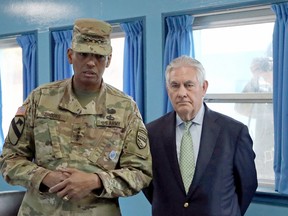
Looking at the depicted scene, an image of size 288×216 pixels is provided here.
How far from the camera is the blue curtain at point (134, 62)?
3.34 metres

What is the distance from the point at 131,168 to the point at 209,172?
427 mm

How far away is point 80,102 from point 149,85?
5.42 ft

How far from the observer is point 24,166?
1.59 metres

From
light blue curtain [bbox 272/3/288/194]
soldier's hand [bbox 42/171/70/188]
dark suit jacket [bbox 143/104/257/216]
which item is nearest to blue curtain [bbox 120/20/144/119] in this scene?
light blue curtain [bbox 272/3/288/194]

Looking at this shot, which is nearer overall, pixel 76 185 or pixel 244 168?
pixel 76 185

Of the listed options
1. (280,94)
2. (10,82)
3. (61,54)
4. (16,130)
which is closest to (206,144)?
(16,130)

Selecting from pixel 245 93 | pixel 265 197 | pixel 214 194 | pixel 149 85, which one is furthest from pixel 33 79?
pixel 214 194

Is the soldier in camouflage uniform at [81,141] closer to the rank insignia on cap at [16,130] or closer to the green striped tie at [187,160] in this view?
the rank insignia on cap at [16,130]

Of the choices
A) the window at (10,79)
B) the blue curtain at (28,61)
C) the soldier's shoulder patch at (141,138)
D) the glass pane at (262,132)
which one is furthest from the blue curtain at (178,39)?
the window at (10,79)

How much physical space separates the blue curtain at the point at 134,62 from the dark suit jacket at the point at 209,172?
1.31 metres

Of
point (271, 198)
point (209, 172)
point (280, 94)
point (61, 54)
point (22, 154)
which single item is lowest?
point (271, 198)

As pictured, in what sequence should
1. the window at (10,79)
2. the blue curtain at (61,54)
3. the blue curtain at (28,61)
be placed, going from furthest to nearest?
1. the window at (10,79)
2. the blue curtain at (28,61)
3. the blue curtain at (61,54)

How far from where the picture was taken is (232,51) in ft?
10.1

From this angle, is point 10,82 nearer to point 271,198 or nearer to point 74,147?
point 271,198
